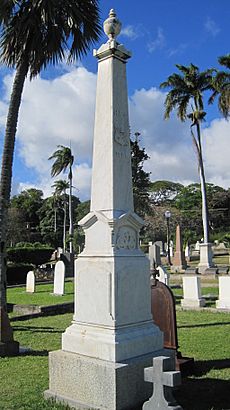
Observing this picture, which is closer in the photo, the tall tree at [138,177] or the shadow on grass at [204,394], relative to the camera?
the shadow on grass at [204,394]

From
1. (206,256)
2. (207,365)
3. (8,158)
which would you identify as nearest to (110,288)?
(207,365)

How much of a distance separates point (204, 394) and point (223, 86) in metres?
24.4

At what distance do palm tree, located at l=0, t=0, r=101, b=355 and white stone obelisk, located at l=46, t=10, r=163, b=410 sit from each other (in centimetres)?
460

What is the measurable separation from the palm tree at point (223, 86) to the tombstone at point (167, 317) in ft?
73.4

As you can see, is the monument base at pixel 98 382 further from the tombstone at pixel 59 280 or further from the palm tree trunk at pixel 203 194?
the palm tree trunk at pixel 203 194

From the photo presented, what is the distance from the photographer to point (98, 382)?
3895 mm

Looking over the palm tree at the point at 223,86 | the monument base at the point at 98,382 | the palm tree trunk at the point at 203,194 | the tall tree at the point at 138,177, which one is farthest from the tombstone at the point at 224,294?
the tall tree at the point at 138,177

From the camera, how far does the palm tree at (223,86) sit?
85.3 ft

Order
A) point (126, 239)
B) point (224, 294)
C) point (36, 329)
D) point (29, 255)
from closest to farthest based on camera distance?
point (126, 239)
point (36, 329)
point (224, 294)
point (29, 255)

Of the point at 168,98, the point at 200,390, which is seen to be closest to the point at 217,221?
the point at 168,98

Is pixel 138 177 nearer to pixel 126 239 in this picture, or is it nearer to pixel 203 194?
pixel 203 194

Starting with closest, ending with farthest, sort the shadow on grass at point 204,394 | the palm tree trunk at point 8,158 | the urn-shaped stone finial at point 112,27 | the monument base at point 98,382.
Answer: the monument base at point 98,382
the shadow on grass at point 204,394
the urn-shaped stone finial at point 112,27
the palm tree trunk at point 8,158

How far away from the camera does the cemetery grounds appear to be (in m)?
4.38

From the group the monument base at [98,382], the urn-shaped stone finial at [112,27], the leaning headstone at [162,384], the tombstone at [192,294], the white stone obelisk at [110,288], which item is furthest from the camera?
the tombstone at [192,294]
